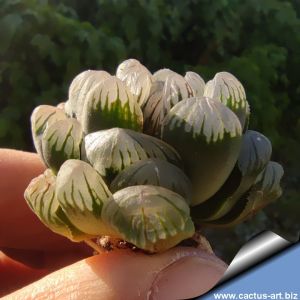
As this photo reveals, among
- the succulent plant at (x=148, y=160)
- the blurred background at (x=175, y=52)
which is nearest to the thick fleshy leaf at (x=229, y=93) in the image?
the succulent plant at (x=148, y=160)

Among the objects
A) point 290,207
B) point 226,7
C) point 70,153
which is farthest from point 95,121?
point 226,7

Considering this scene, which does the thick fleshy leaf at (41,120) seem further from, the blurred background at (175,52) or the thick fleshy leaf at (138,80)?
the blurred background at (175,52)

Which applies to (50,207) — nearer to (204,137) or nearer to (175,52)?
(204,137)

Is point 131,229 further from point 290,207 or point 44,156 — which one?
point 290,207

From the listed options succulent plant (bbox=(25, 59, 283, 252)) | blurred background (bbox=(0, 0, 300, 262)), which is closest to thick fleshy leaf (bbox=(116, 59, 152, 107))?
succulent plant (bbox=(25, 59, 283, 252))

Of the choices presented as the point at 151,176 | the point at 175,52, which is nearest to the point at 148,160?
the point at 151,176

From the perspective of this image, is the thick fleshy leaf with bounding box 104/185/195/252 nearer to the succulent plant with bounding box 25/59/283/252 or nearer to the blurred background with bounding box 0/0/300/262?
the succulent plant with bounding box 25/59/283/252
